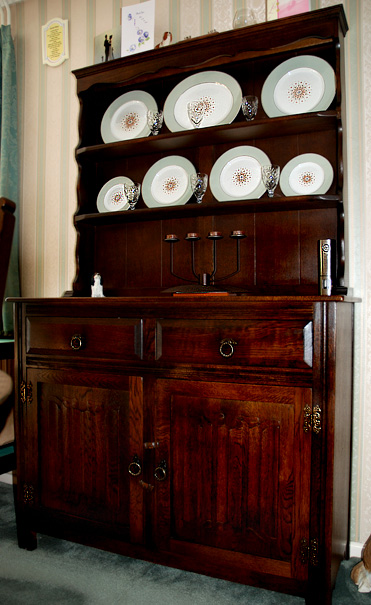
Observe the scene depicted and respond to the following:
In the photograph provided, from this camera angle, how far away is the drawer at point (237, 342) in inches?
51.0

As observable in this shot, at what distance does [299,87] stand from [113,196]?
899 millimetres

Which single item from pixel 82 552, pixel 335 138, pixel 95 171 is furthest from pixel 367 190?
pixel 82 552

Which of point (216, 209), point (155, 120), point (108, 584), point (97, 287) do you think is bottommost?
point (108, 584)

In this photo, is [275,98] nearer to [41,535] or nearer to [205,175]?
[205,175]

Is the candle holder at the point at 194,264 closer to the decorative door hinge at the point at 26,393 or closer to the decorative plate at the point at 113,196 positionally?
the decorative plate at the point at 113,196

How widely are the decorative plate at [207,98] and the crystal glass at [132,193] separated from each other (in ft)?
0.94

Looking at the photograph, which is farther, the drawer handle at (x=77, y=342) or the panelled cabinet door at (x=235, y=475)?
the drawer handle at (x=77, y=342)

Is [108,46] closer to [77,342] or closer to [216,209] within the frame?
[216,209]

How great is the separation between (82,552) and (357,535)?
40.9 inches

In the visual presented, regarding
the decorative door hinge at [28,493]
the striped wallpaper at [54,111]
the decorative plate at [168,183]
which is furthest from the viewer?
the striped wallpaper at [54,111]

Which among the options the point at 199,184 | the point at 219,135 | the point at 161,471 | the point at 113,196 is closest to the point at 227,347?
the point at 161,471

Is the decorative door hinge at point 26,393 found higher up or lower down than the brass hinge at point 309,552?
higher up

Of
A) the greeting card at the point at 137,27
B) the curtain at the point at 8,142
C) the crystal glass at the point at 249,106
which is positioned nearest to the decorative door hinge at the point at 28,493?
the curtain at the point at 8,142

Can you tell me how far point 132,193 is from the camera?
1924 mm
